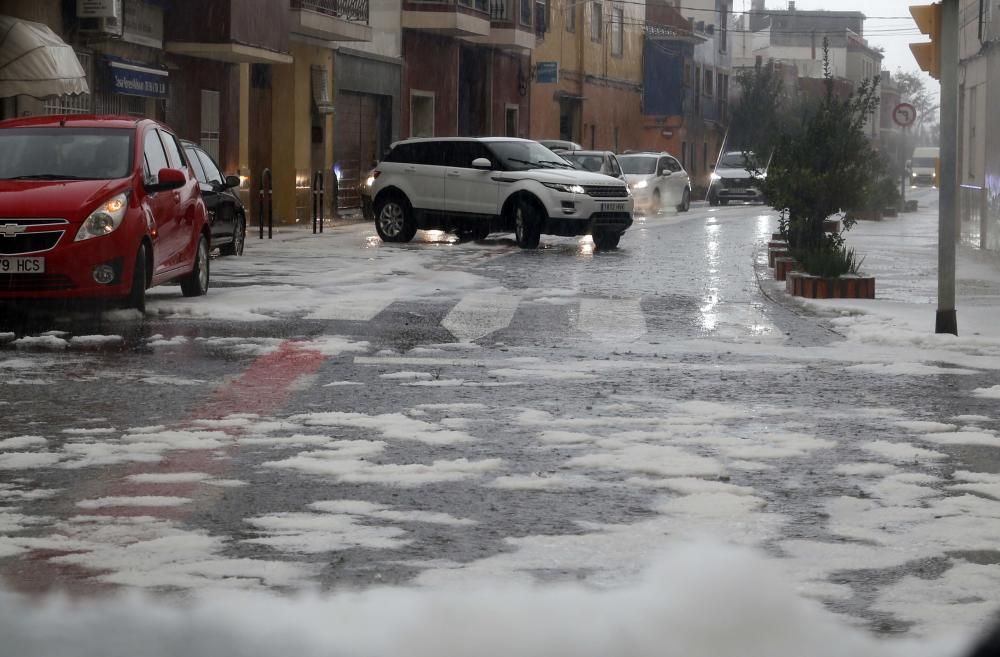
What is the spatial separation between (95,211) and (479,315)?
3.21 metres

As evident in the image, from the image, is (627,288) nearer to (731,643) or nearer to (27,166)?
(27,166)

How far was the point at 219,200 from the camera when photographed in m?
21.2

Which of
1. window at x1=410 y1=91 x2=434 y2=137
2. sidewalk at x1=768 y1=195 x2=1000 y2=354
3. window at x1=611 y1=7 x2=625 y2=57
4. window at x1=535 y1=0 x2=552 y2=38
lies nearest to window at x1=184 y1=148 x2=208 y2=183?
sidewalk at x1=768 y1=195 x2=1000 y2=354

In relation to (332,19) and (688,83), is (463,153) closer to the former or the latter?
(332,19)

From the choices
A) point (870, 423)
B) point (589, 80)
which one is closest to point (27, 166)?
point (870, 423)

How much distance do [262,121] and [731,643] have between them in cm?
3233

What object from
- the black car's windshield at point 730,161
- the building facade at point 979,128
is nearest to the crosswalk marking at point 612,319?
the building facade at point 979,128

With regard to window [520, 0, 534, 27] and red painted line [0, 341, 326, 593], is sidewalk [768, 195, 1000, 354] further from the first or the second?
window [520, 0, 534, 27]

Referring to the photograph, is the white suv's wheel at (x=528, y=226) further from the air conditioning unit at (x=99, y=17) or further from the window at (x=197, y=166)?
the air conditioning unit at (x=99, y=17)

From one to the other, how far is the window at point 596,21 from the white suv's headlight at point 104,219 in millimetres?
48920

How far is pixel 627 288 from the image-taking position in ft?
58.3

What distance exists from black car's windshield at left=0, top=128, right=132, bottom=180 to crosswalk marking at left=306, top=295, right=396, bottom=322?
1933 millimetres

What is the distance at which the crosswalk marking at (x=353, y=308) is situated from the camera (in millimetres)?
14246

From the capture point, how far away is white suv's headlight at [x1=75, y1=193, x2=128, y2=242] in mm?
13039
